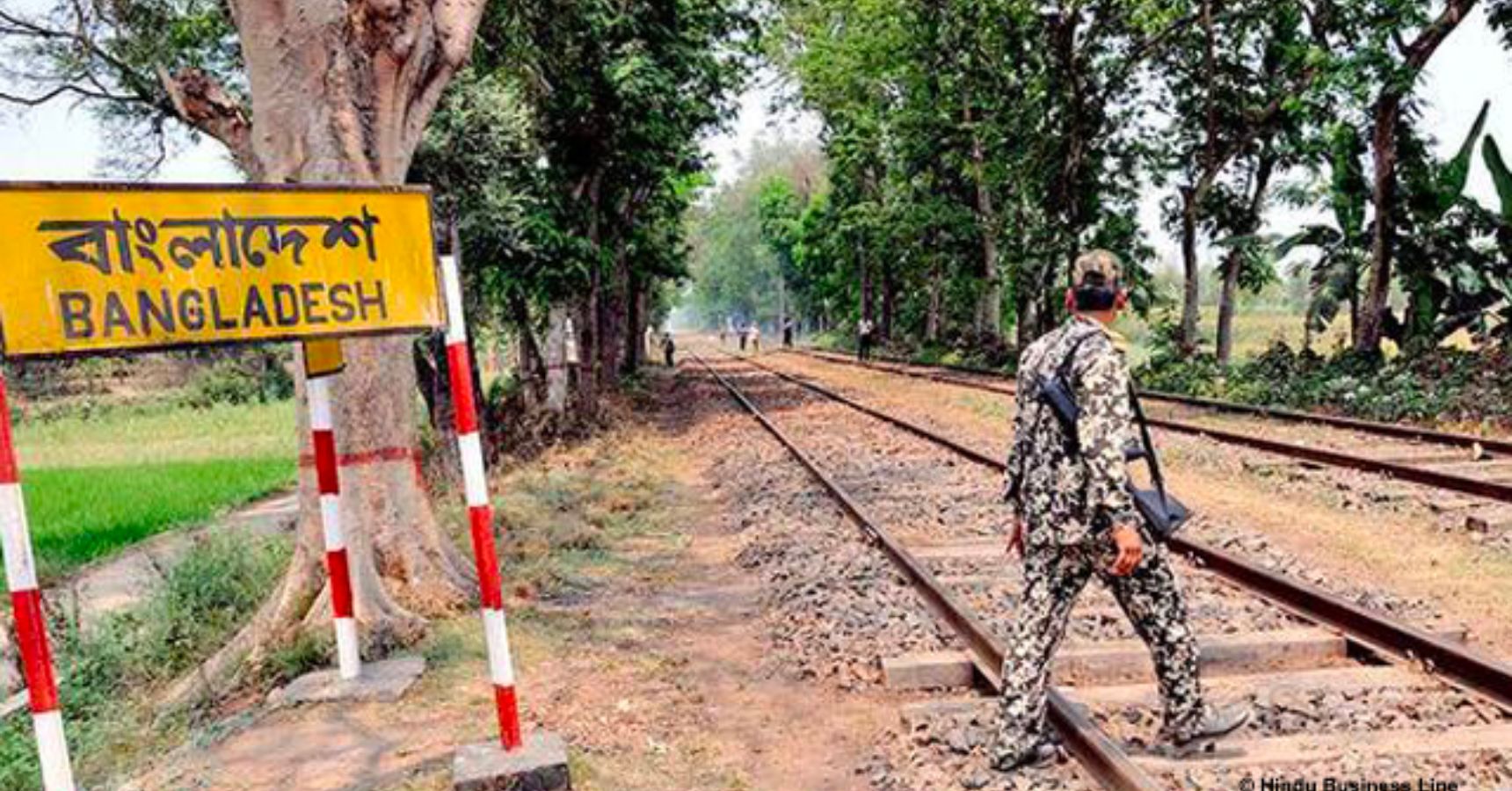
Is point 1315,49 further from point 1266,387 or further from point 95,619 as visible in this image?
point 95,619

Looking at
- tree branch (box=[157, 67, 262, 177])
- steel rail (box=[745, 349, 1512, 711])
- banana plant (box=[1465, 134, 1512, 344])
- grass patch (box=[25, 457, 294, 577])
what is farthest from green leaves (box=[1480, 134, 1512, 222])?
grass patch (box=[25, 457, 294, 577])

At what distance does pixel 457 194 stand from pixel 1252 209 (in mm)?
17192

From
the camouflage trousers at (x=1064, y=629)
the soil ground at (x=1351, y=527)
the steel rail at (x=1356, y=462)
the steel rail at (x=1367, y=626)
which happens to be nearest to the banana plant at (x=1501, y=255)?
the steel rail at (x=1356, y=462)

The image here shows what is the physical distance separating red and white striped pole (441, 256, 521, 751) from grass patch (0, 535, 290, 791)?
2017mm

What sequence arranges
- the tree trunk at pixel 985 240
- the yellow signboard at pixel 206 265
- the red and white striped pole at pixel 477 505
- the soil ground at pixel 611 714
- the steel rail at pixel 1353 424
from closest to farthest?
1. the yellow signboard at pixel 206 265
2. the red and white striped pole at pixel 477 505
3. the soil ground at pixel 611 714
4. the steel rail at pixel 1353 424
5. the tree trunk at pixel 985 240

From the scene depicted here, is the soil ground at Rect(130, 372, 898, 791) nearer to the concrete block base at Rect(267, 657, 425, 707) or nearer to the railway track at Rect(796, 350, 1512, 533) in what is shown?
the concrete block base at Rect(267, 657, 425, 707)

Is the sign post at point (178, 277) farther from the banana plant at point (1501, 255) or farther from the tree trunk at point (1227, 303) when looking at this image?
the tree trunk at point (1227, 303)

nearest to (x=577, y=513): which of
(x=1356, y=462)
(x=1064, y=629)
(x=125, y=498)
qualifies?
(x=1064, y=629)

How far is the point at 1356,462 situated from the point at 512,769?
30.1 feet

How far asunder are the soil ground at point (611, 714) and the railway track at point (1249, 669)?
700mm

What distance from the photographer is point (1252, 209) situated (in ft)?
74.9

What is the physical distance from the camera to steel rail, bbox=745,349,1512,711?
4.44 meters

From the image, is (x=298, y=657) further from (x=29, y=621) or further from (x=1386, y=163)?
(x=1386, y=163)

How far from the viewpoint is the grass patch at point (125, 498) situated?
1327 cm
